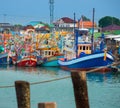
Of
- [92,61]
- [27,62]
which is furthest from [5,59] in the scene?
[92,61]

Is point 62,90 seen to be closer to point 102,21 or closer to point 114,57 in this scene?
point 114,57

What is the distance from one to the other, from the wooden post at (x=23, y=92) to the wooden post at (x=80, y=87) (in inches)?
41.7

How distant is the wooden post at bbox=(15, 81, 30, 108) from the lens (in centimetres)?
1160

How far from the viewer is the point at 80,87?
1151 centimetres

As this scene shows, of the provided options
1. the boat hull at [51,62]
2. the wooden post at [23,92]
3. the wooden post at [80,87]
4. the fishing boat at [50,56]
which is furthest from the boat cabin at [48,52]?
the wooden post at [80,87]

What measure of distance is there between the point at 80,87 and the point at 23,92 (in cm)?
128

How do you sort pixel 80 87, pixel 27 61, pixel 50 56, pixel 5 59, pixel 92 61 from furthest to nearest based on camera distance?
pixel 5 59, pixel 50 56, pixel 27 61, pixel 92 61, pixel 80 87

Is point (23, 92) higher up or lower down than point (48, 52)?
higher up

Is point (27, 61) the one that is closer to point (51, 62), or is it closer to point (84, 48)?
point (51, 62)

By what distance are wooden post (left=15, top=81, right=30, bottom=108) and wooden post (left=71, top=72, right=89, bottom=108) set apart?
3.48ft

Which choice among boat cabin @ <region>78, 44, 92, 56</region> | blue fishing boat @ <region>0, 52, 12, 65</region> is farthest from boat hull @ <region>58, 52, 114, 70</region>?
blue fishing boat @ <region>0, 52, 12, 65</region>

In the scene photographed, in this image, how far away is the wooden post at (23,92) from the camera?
38.1 feet

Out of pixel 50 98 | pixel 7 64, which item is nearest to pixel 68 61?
pixel 7 64

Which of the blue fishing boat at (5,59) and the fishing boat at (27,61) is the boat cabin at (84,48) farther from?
the blue fishing boat at (5,59)
